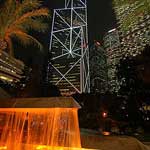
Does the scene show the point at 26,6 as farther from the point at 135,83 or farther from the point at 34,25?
the point at 135,83

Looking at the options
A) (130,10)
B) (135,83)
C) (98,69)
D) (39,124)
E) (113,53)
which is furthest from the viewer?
(98,69)

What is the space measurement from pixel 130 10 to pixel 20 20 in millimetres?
6361

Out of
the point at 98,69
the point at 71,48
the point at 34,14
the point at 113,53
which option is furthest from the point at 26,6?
the point at 71,48

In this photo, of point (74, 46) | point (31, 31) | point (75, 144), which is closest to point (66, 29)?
point (74, 46)

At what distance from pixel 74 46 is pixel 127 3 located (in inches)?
2979

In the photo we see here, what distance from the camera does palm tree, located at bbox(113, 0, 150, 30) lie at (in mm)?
7177

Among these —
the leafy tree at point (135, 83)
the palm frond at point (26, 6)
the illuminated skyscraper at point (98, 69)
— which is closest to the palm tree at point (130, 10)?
the palm frond at point (26, 6)

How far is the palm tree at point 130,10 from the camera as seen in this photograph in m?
7.18

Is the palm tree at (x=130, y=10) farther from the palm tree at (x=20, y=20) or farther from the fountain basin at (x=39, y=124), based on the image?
the palm tree at (x=20, y=20)

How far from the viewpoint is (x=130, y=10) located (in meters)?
7.58

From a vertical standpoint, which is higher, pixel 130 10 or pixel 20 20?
pixel 20 20

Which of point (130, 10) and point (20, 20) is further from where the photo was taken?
point (20, 20)

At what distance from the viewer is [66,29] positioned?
8662 centimetres

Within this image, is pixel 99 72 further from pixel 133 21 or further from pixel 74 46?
pixel 133 21
